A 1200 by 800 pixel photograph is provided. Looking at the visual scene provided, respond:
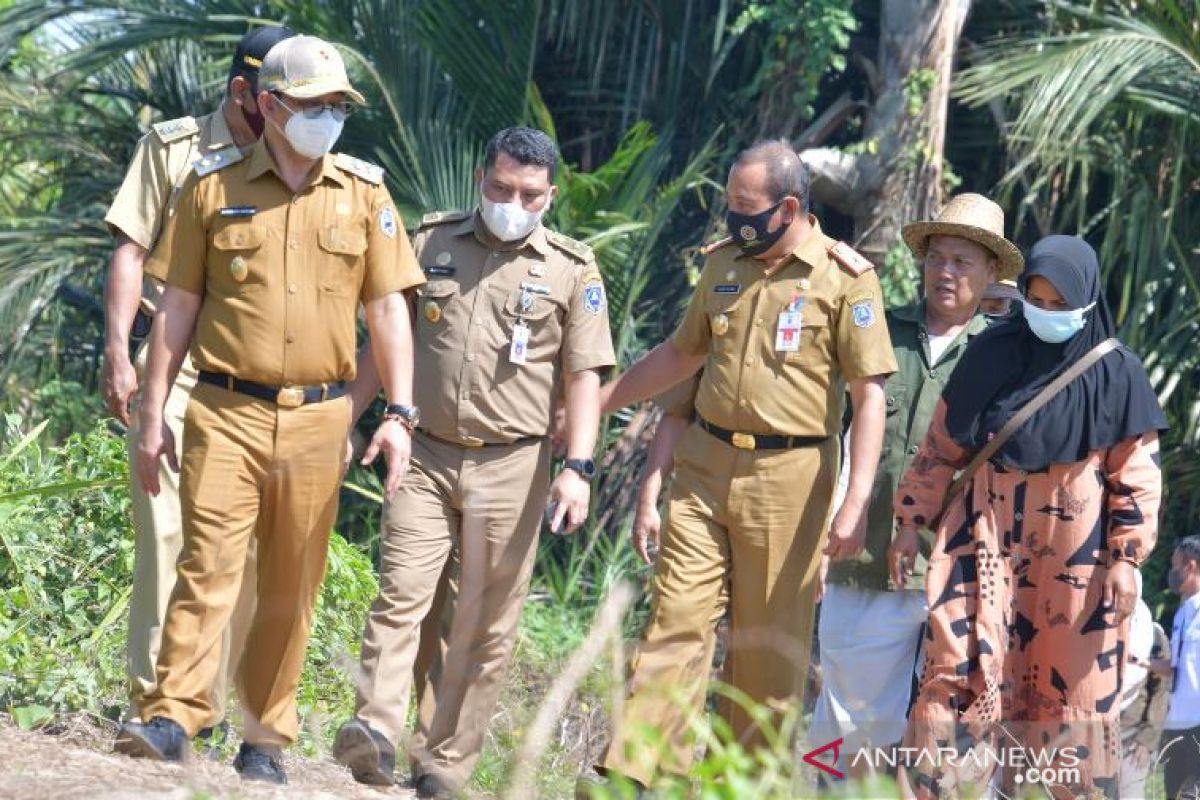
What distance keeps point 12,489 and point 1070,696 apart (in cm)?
375

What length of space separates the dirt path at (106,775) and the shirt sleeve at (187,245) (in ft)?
3.88

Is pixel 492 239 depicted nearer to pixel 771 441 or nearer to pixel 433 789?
pixel 771 441

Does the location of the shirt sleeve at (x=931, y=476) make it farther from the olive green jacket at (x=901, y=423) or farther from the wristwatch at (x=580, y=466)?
the wristwatch at (x=580, y=466)

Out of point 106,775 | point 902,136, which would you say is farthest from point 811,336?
point 902,136

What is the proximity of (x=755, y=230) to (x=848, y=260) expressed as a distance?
278 mm

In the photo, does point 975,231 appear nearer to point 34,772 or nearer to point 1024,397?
point 1024,397

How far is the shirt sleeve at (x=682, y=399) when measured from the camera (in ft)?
20.3

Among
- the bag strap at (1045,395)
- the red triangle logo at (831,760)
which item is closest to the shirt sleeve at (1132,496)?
the bag strap at (1045,395)

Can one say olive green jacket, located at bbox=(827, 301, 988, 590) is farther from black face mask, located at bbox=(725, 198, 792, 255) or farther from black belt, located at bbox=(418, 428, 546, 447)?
black belt, located at bbox=(418, 428, 546, 447)

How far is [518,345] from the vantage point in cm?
583

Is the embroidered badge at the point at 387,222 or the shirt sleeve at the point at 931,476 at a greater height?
the embroidered badge at the point at 387,222

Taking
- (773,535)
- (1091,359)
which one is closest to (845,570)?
(773,535)

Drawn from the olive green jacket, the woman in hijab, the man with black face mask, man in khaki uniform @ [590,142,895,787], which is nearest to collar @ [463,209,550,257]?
man in khaki uniform @ [590,142,895,787]

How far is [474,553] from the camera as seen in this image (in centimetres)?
583
